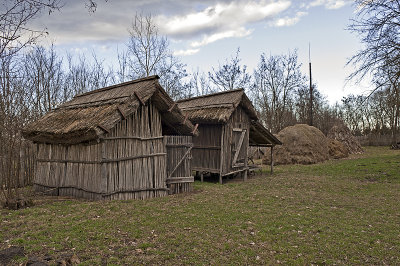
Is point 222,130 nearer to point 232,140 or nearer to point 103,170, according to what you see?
point 232,140

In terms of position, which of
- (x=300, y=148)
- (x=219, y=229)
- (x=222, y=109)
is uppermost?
(x=222, y=109)

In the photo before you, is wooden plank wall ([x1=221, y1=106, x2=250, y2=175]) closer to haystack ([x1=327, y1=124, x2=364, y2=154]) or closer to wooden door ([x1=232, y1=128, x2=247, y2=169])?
wooden door ([x1=232, y1=128, x2=247, y2=169])

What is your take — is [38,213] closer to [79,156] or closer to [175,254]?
[79,156]

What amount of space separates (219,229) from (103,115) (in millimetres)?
5015

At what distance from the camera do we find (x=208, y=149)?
46.5 ft

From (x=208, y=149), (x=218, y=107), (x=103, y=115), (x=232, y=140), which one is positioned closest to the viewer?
(x=103, y=115)

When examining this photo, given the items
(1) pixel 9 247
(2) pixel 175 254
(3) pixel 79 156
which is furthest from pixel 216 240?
(3) pixel 79 156

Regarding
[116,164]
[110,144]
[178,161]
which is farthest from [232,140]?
[110,144]

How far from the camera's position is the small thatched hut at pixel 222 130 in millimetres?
13500

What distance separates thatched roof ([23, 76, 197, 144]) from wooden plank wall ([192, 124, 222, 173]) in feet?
8.19

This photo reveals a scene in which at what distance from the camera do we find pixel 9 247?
5.19 m

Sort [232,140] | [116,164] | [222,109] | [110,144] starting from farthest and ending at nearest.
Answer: [232,140]
[222,109]
[116,164]
[110,144]

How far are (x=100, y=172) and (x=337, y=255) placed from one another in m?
6.69

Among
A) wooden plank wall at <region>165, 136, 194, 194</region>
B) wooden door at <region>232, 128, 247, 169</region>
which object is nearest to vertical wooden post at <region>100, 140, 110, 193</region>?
wooden plank wall at <region>165, 136, 194, 194</region>
